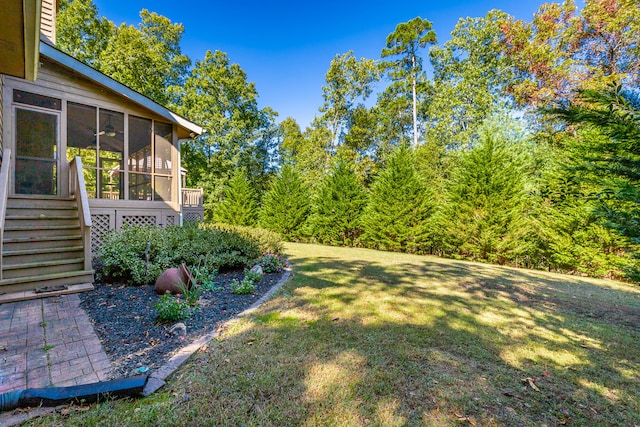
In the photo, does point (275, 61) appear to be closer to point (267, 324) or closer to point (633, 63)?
point (633, 63)

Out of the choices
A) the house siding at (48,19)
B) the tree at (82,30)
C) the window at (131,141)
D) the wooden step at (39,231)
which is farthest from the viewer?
the tree at (82,30)

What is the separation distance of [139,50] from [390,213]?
2017 cm

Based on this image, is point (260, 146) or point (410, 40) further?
point (260, 146)

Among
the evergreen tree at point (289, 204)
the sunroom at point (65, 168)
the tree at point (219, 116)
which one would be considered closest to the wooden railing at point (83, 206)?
the sunroom at point (65, 168)

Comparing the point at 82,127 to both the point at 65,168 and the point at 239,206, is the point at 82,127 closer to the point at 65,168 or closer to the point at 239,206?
the point at 65,168

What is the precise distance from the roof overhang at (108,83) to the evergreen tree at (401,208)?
743 cm

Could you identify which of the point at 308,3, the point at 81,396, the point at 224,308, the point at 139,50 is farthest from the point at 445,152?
the point at 139,50

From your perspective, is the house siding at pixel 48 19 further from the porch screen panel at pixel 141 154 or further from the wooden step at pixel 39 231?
the wooden step at pixel 39 231

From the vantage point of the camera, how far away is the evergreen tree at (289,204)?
572 inches

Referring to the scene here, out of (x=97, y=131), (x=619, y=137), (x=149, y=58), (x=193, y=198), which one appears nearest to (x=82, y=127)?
(x=97, y=131)

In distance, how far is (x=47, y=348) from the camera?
2.57 metres

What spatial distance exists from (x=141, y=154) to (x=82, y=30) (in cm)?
1527

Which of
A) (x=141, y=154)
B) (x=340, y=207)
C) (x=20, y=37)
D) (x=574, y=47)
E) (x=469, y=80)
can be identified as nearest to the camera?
(x=20, y=37)

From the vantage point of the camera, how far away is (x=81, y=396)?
1.85 metres
